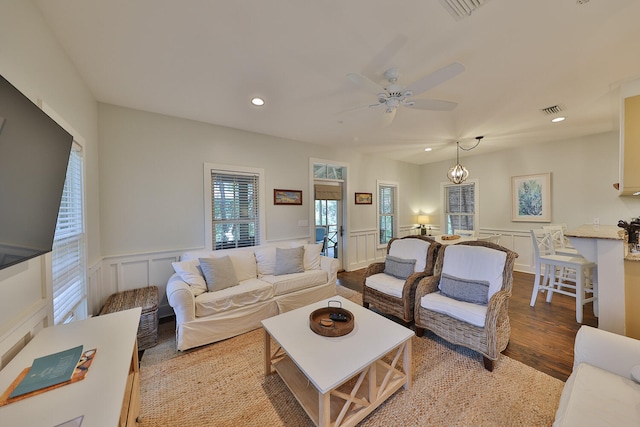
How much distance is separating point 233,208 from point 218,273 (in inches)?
47.1

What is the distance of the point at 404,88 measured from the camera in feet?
6.57

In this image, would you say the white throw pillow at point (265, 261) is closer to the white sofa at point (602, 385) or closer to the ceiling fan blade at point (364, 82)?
the ceiling fan blade at point (364, 82)

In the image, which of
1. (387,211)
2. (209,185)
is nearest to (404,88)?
(209,185)

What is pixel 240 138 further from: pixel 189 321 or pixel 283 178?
pixel 189 321

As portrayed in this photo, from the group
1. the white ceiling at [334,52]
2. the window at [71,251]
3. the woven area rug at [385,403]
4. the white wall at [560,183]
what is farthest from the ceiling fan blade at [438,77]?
the white wall at [560,183]

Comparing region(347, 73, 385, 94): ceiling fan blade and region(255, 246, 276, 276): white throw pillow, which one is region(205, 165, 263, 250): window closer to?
region(255, 246, 276, 276): white throw pillow

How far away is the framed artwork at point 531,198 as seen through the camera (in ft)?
14.5

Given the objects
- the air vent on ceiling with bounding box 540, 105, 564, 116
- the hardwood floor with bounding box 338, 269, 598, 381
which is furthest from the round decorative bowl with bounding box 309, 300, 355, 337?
the air vent on ceiling with bounding box 540, 105, 564, 116

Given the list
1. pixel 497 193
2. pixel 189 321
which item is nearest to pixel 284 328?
pixel 189 321

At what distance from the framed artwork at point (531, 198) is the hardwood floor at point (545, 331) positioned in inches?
68.3

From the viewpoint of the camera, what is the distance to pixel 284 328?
1.79 metres

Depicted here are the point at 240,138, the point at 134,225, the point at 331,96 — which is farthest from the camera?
the point at 240,138

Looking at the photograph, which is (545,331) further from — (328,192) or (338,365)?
(328,192)

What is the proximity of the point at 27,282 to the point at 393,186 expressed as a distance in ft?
19.3
